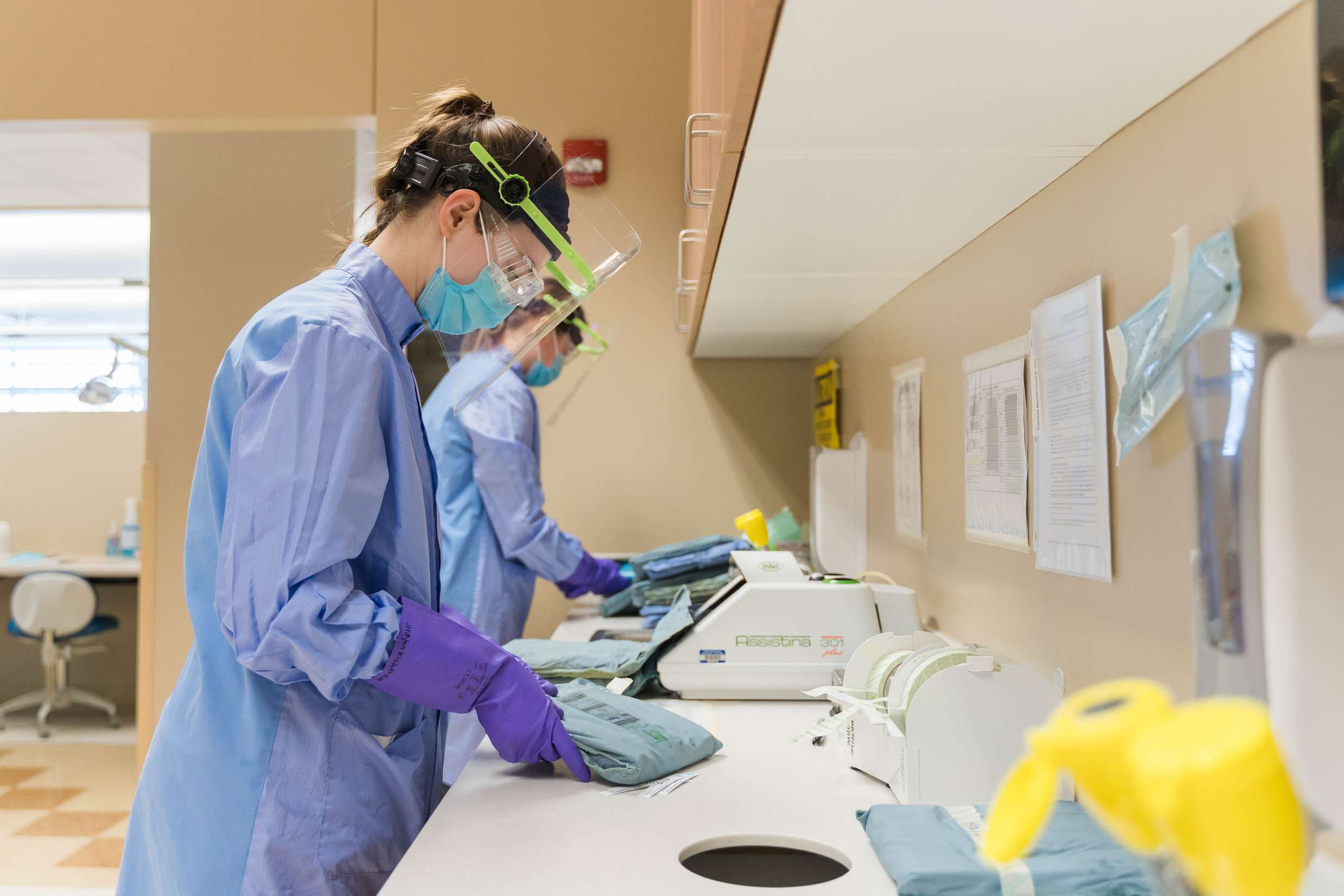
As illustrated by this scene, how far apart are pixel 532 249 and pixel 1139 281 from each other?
719 millimetres

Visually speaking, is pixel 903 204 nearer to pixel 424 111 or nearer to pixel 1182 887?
pixel 424 111

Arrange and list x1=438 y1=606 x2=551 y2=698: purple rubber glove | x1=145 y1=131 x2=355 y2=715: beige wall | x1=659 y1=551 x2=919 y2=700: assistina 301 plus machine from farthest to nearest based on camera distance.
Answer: x1=145 y1=131 x2=355 y2=715: beige wall < x1=659 y1=551 x2=919 y2=700: assistina 301 plus machine < x1=438 y1=606 x2=551 y2=698: purple rubber glove

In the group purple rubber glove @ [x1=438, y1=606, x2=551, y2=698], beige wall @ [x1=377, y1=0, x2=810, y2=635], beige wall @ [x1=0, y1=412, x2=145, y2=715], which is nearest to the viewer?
purple rubber glove @ [x1=438, y1=606, x2=551, y2=698]

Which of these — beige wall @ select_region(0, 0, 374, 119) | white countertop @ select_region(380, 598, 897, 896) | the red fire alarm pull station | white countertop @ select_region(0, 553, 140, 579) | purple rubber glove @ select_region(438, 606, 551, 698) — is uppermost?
beige wall @ select_region(0, 0, 374, 119)

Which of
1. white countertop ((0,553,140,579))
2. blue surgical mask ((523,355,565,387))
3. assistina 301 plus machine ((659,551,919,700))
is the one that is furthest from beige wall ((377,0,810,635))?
white countertop ((0,553,140,579))

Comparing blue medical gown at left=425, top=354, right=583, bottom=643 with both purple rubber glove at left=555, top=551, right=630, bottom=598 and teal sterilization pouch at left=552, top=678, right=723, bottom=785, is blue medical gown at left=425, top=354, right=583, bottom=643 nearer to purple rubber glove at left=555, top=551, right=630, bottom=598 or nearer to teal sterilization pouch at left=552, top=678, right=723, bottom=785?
purple rubber glove at left=555, top=551, right=630, bottom=598

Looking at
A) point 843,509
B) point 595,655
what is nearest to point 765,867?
point 595,655

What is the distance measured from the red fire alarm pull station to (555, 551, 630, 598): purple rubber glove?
1.18 metres

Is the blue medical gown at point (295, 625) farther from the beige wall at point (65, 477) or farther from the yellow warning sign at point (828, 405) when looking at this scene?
the beige wall at point (65, 477)

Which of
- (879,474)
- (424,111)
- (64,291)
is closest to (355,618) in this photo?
(424,111)

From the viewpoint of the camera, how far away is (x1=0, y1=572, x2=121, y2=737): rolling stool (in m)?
4.44

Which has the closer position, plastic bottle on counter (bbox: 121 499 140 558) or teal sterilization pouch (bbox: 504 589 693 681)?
teal sterilization pouch (bbox: 504 589 693 681)

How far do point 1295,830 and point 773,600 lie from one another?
1188 millimetres

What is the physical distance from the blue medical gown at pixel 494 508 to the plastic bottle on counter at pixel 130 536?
335 cm
